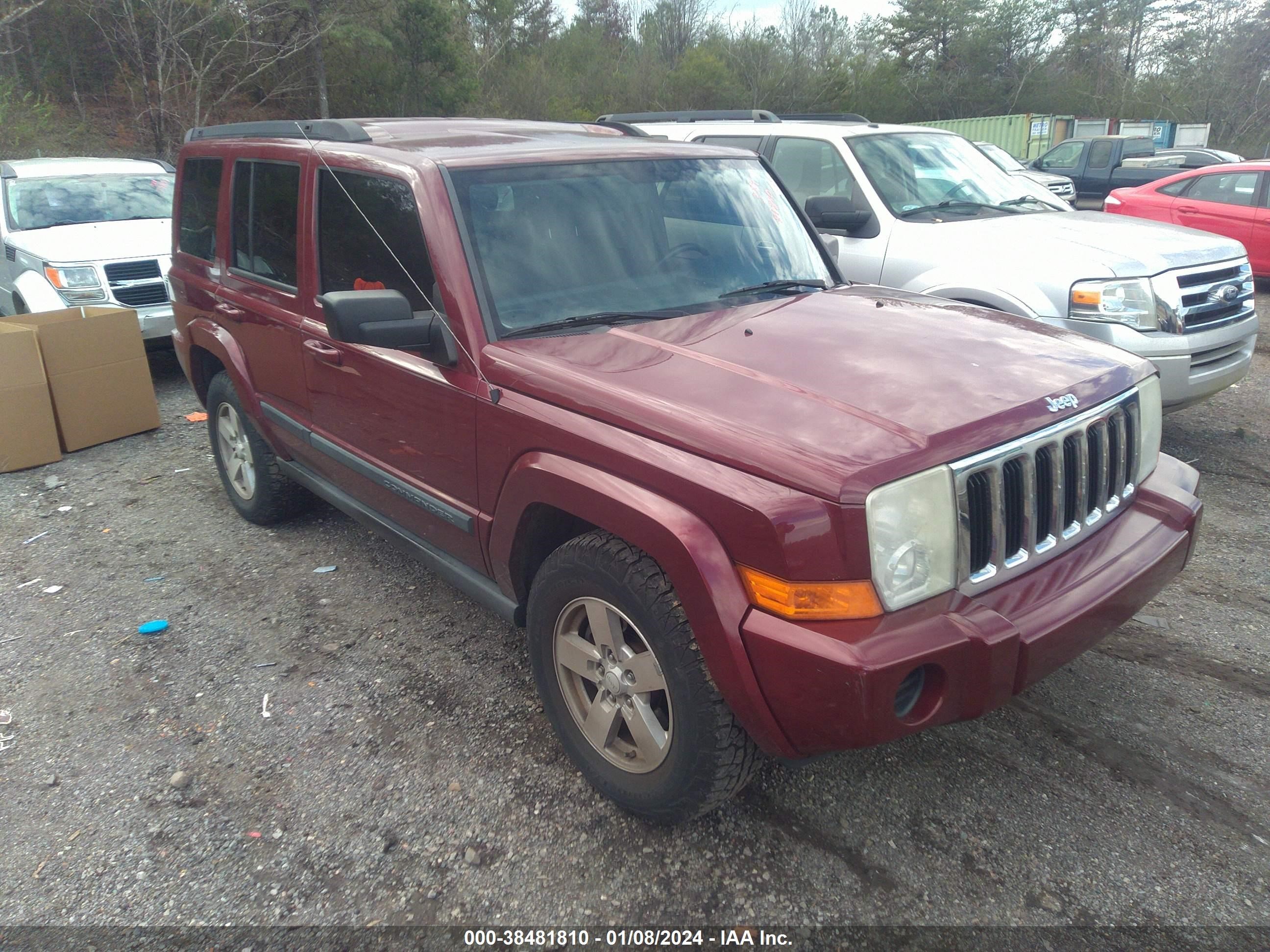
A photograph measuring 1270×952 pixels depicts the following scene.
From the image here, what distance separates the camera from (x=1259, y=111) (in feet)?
113

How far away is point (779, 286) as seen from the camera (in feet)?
11.3

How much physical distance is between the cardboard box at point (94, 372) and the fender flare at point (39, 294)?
43.9 inches

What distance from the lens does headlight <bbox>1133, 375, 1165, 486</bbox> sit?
112 inches

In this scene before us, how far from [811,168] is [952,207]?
38.8 inches

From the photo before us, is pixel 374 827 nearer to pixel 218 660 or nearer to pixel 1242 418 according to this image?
pixel 218 660

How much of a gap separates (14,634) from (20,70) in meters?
25.4

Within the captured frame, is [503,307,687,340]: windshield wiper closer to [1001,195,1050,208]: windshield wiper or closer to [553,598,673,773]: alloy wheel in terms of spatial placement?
[553,598,673,773]: alloy wheel


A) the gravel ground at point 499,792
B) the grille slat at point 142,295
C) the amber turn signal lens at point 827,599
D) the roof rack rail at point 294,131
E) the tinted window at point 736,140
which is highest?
the roof rack rail at point 294,131

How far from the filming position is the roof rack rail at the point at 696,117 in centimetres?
718

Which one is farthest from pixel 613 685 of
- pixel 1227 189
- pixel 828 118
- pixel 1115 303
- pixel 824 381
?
pixel 1227 189

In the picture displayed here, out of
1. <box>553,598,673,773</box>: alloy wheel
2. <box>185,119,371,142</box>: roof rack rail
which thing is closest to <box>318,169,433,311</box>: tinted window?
<box>185,119,371,142</box>: roof rack rail

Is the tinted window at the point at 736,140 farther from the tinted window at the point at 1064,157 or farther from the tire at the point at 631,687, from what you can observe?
the tinted window at the point at 1064,157

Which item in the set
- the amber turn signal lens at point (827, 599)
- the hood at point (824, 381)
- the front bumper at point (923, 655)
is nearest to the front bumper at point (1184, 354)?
the hood at point (824, 381)

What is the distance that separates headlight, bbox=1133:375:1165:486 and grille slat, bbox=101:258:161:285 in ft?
25.3
